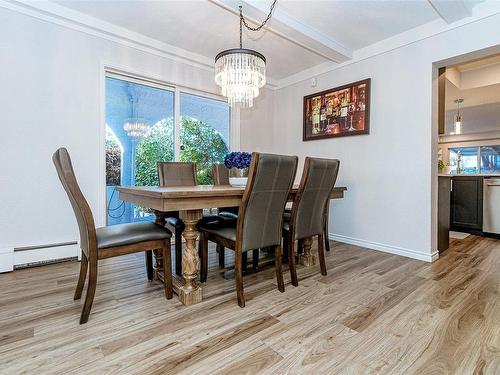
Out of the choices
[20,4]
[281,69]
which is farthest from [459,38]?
[20,4]

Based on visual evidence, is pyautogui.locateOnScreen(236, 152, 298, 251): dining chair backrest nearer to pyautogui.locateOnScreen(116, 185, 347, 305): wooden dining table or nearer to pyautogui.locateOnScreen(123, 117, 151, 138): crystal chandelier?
pyautogui.locateOnScreen(116, 185, 347, 305): wooden dining table

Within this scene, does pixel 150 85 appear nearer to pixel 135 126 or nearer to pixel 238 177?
pixel 135 126

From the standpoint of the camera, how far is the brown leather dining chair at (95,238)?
1498 millimetres

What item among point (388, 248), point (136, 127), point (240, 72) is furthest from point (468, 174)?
point (136, 127)

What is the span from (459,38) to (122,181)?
3.80 metres

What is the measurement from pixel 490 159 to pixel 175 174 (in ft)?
26.3

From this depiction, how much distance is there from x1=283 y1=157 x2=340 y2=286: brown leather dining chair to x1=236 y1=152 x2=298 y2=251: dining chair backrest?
0.64ft

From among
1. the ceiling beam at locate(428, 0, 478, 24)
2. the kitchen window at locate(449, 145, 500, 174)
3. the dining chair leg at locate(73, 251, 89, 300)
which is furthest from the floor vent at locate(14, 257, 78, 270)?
the kitchen window at locate(449, 145, 500, 174)

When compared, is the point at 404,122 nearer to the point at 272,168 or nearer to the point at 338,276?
the point at 338,276

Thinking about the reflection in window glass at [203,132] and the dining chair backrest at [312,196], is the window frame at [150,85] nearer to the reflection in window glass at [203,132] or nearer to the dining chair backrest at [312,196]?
the reflection in window glass at [203,132]

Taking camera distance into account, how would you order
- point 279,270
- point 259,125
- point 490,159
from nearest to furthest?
point 279,270
point 259,125
point 490,159

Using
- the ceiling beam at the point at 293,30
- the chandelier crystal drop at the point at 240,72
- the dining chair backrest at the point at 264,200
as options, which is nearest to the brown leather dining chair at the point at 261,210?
the dining chair backrest at the point at 264,200

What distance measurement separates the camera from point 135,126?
327 centimetres

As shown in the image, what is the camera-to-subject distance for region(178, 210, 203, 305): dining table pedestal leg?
5.80ft
